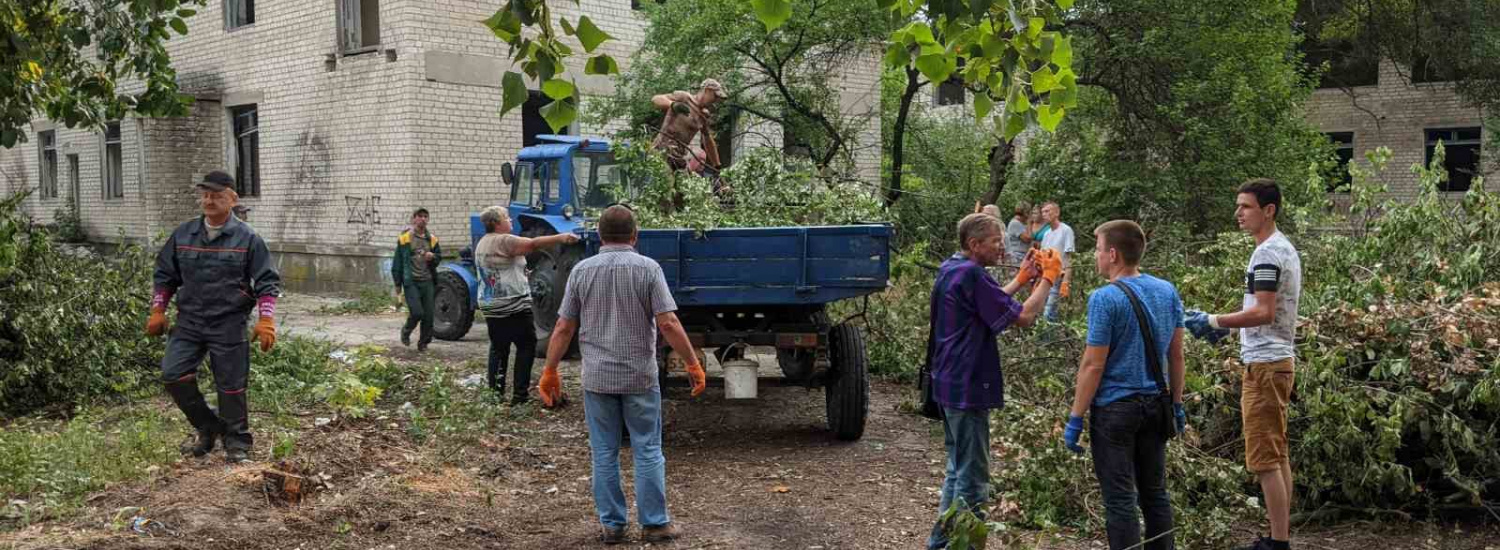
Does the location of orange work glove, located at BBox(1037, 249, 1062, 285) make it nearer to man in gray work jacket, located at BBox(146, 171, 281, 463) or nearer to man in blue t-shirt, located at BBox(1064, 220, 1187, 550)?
man in blue t-shirt, located at BBox(1064, 220, 1187, 550)

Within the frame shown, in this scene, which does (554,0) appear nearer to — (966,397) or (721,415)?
(721,415)

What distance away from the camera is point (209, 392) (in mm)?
9008

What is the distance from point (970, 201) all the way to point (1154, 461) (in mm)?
12537

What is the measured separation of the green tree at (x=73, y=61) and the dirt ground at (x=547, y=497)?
2129 millimetres

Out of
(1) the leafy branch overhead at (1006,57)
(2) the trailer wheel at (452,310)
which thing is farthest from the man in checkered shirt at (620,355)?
(2) the trailer wheel at (452,310)

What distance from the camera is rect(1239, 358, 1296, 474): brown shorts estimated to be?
4957mm

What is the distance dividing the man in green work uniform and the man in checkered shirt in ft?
21.1

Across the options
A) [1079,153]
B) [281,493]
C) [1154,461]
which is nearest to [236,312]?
[281,493]

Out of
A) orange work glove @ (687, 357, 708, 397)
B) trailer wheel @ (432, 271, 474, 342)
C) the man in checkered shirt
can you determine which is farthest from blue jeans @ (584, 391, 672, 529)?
trailer wheel @ (432, 271, 474, 342)

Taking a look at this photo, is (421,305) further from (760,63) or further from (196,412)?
(196,412)

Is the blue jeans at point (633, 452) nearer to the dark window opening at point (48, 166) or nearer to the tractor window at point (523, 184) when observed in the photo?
the tractor window at point (523, 184)

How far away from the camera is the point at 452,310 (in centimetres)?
1284

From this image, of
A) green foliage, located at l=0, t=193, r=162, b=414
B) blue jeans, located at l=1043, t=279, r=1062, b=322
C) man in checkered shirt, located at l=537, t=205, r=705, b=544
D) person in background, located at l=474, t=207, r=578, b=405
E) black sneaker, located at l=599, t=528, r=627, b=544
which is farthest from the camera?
blue jeans, located at l=1043, t=279, r=1062, b=322

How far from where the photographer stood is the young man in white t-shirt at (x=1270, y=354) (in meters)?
4.91
